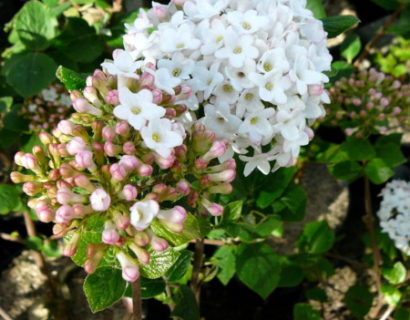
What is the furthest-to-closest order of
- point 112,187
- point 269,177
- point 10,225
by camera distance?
point 10,225
point 269,177
point 112,187

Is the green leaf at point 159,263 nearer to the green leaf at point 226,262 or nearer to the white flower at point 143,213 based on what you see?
the white flower at point 143,213

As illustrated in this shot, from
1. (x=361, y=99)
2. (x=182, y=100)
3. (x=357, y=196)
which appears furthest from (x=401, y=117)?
(x=182, y=100)

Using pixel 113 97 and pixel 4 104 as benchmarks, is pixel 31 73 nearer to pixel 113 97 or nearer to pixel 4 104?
pixel 4 104

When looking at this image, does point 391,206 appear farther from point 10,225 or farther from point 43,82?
point 10,225

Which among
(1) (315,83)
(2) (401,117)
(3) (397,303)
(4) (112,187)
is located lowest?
(3) (397,303)

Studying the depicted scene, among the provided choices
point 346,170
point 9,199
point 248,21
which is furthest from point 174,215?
point 346,170

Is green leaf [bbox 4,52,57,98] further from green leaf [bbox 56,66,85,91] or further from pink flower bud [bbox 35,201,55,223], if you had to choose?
pink flower bud [bbox 35,201,55,223]
